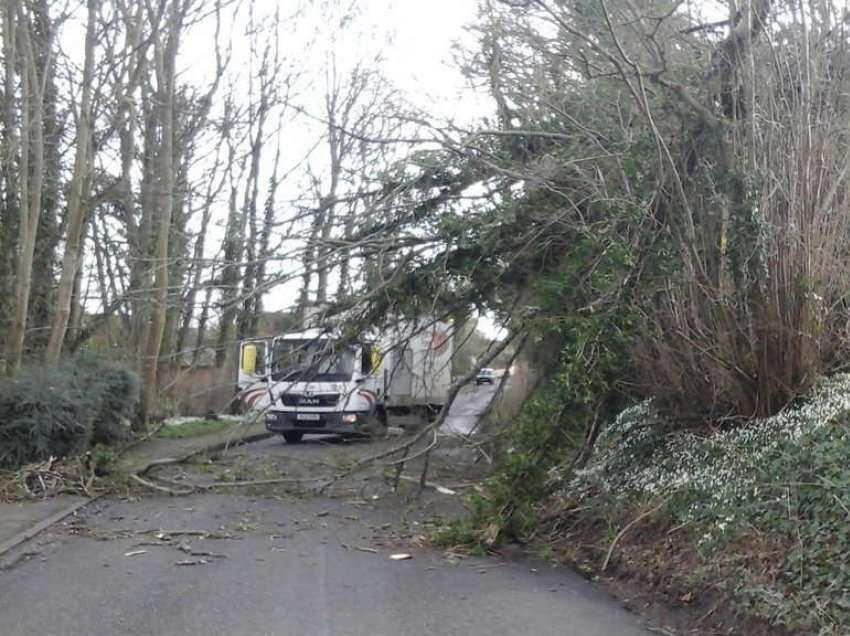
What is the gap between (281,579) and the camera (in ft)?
31.0

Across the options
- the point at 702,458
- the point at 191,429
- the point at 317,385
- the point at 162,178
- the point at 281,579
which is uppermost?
the point at 162,178

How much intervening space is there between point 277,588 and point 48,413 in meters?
9.37

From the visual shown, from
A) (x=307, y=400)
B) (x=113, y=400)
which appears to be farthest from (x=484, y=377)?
(x=307, y=400)

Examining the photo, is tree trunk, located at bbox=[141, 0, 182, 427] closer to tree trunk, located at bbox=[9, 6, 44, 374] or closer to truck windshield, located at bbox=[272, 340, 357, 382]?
tree trunk, located at bbox=[9, 6, 44, 374]

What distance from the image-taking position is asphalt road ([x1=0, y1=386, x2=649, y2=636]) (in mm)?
7758

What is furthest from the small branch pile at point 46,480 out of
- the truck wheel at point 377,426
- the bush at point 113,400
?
the truck wheel at point 377,426

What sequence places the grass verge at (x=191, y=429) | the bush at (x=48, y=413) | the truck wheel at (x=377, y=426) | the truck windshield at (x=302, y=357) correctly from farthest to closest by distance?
the grass verge at (x=191, y=429) → the truck wheel at (x=377, y=426) → the bush at (x=48, y=413) → the truck windshield at (x=302, y=357)

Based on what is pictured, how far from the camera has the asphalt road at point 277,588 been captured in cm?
771

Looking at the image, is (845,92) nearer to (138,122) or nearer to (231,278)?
(231,278)

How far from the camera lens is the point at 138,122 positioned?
2670 cm

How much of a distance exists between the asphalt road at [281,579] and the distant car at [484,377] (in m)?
0.28

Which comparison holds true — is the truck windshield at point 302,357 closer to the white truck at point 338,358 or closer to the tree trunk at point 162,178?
the white truck at point 338,358

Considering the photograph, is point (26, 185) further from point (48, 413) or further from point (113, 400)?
point (48, 413)

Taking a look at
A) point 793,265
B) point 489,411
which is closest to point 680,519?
point 793,265
